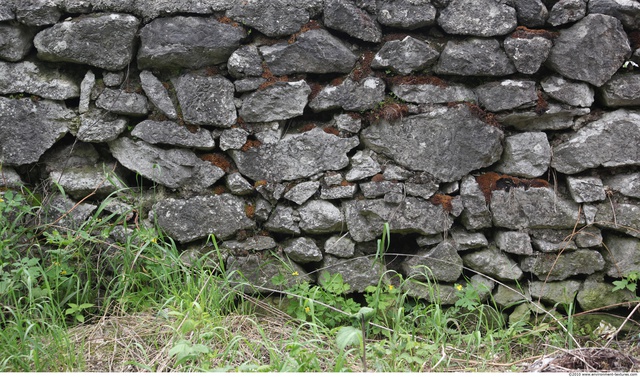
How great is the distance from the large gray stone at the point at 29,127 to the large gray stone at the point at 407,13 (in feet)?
5.74

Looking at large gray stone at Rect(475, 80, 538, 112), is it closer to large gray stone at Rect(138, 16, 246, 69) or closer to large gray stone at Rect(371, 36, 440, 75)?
large gray stone at Rect(371, 36, 440, 75)

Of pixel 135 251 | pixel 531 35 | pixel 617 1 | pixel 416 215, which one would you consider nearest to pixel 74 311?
pixel 135 251

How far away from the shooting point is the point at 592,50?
277 cm

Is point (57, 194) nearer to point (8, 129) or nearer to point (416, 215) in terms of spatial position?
point (8, 129)

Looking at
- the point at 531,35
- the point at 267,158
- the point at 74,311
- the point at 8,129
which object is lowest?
the point at 74,311

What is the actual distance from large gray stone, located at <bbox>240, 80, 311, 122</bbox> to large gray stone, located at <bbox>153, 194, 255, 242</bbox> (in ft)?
1.52

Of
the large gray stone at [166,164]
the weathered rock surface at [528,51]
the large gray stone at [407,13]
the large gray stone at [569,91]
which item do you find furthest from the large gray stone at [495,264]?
the large gray stone at [166,164]

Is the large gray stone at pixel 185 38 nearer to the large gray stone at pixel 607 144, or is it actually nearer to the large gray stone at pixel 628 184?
the large gray stone at pixel 607 144

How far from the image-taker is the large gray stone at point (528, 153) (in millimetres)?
2869

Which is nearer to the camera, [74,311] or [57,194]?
[74,311]

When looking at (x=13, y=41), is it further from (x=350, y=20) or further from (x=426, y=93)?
(x=426, y=93)

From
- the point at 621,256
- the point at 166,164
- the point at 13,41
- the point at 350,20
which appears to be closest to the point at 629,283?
the point at 621,256

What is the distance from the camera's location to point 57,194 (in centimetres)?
291

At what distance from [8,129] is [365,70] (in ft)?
6.23
